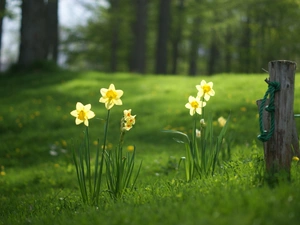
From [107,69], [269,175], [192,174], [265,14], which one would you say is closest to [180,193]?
[269,175]

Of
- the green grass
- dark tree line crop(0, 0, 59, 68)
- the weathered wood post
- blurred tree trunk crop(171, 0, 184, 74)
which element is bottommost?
the green grass

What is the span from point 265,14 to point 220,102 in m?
15.7

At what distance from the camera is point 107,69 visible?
31422 millimetres

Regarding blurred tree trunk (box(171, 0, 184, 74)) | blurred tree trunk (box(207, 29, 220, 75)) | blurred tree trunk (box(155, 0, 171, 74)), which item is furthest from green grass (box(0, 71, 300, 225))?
blurred tree trunk (box(207, 29, 220, 75))

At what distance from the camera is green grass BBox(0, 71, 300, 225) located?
2574 millimetres

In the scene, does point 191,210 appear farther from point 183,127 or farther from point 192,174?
point 183,127

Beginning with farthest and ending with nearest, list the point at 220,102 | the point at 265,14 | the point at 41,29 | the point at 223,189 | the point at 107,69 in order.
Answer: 1. the point at 107,69
2. the point at 265,14
3. the point at 41,29
4. the point at 220,102
5. the point at 223,189

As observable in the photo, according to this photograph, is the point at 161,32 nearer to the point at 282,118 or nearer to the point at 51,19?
the point at 51,19

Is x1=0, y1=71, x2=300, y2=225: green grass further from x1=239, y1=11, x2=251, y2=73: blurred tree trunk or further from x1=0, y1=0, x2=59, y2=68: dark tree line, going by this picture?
x1=239, y1=11, x2=251, y2=73: blurred tree trunk

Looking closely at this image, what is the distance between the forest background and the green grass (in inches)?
131

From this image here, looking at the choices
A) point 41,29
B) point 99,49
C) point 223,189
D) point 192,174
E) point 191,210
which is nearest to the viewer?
point 191,210

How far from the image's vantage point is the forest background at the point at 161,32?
1659 centimetres

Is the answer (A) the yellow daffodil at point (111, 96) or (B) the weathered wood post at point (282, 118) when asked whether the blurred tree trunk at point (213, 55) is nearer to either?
(A) the yellow daffodil at point (111, 96)

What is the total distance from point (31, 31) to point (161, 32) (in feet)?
19.8
